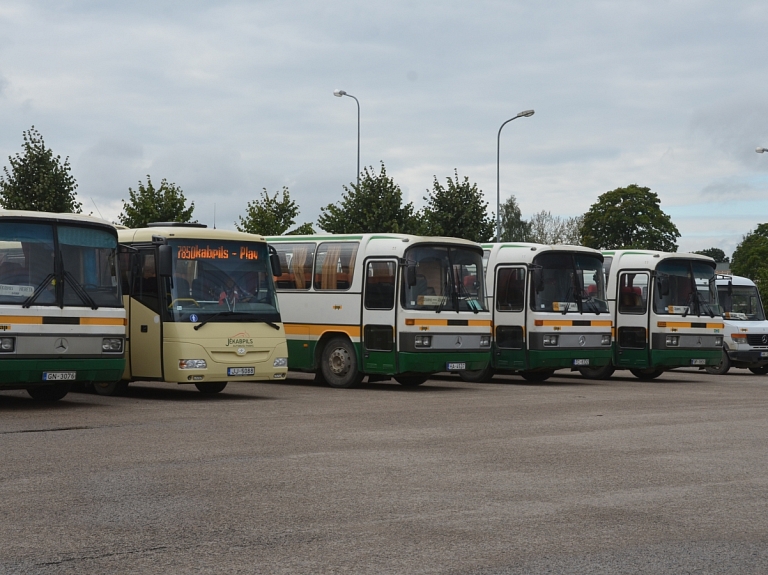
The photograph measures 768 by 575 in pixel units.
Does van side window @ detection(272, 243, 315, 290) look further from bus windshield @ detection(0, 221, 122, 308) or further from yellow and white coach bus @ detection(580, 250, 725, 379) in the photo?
yellow and white coach bus @ detection(580, 250, 725, 379)

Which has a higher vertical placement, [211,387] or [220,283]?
[220,283]

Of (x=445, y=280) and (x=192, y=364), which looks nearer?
(x=192, y=364)

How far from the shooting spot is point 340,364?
75.7 ft

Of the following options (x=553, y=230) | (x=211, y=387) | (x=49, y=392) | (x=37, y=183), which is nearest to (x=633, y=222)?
(x=553, y=230)

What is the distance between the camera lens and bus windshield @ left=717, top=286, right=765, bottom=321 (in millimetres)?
33281


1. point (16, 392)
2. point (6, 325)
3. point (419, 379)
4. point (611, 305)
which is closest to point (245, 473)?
point (6, 325)

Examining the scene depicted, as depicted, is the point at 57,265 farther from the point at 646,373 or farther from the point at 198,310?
the point at 646,373

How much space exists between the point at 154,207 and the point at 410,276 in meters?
28.5

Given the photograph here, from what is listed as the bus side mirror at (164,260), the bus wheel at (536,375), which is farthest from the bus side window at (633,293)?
the bus side mirror at (164,260)

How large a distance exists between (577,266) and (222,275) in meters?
9.25

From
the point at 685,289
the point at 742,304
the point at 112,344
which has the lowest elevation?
the point at 112,344

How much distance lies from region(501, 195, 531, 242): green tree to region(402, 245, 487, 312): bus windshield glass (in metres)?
87.0

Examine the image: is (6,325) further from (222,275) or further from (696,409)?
(696,409)

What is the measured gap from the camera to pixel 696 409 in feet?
60.6
